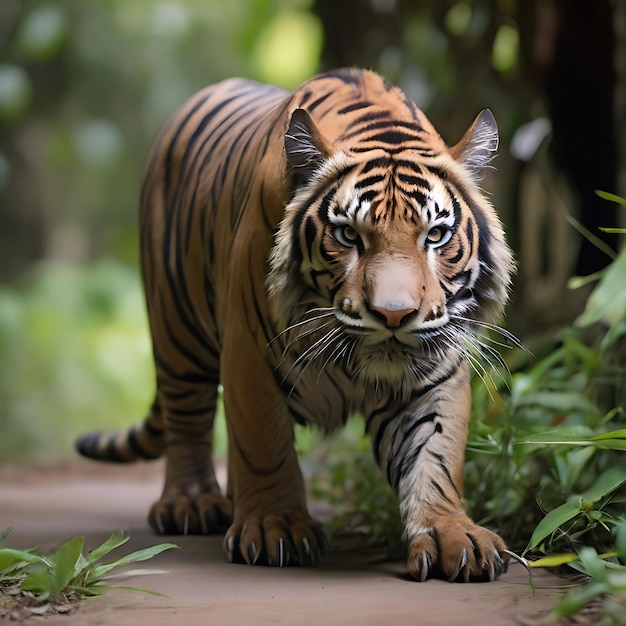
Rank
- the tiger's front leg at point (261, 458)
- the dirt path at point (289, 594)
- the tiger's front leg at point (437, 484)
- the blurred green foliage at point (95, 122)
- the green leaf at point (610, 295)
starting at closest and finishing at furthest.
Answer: the dirt path at point (289, 594)
the tiger's front leg at point (437, 484)
the tiger's front leg at point (261, 458)
the green leaf at point (610, 295)
the blurred green foliage at point (95, 122)

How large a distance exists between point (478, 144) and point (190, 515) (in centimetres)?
160

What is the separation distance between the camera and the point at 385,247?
8.23 ft

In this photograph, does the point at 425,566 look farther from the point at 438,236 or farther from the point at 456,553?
the point at 438,236

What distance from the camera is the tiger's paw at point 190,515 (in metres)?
3.50

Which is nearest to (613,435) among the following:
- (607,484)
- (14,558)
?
(607,484)

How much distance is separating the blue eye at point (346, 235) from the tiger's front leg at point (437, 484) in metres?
0.49

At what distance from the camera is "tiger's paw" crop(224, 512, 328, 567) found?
2748 mm

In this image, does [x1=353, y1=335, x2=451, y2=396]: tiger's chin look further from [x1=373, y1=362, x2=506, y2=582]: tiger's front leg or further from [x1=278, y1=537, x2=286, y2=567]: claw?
[x1=278, y1=537, x2=286, y2=567]: claw

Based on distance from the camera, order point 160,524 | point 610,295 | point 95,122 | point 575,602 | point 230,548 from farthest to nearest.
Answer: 1. point 95,122
2. point 160,524
3. point 610,295
4. point 230,548
5. point 575,602

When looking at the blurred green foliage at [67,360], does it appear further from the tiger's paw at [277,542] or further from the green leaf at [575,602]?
the green leaf at [575,602]

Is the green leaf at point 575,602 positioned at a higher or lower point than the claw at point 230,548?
lower


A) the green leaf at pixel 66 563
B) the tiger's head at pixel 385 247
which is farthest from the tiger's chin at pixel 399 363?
the green leaf at pixel 66 563

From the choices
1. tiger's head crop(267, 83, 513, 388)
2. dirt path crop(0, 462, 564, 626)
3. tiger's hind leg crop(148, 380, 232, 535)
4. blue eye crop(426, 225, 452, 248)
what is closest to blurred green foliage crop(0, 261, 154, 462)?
tiger's hind leg crop(148, 380, 232, 535)

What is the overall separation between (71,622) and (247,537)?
746mm
